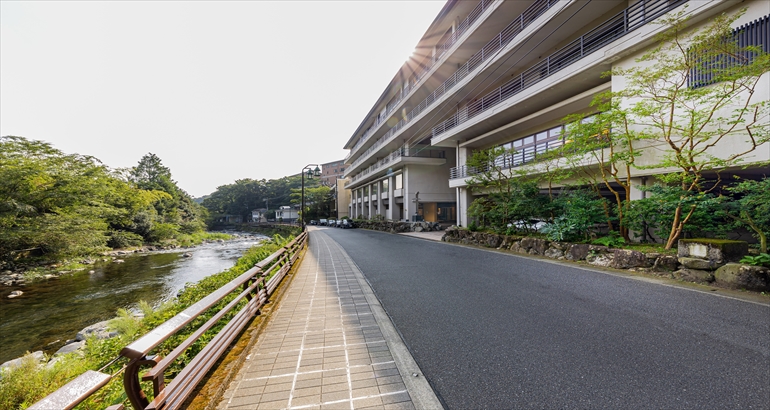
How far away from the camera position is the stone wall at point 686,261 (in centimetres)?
523

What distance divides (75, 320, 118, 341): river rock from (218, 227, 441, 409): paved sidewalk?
4964 millimetres

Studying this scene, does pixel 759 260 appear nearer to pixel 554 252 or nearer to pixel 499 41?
pixel 554 252

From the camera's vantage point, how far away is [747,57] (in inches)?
282

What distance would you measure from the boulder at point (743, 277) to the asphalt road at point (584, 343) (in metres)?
0.82

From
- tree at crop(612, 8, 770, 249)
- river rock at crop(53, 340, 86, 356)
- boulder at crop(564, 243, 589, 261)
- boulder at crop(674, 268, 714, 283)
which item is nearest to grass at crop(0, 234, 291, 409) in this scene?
river rock at crop(53, 340, 86, 356)

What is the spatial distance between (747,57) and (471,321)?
9.98 m

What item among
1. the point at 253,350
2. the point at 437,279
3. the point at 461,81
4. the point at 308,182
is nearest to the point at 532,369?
the point at 253,350

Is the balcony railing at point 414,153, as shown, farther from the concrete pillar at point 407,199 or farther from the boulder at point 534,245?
the boulder at point 534,245

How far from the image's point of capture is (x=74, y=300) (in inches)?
392

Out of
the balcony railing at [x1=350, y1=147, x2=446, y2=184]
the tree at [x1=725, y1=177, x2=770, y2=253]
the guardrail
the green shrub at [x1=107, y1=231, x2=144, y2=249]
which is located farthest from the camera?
the balcony railing at [x1=350, y1=147, x2=446, y2=184]

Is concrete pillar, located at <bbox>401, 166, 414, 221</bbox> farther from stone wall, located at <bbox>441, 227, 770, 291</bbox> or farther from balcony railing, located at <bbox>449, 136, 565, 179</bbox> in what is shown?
stone wall, located at <bbox>441, 227, 770, 291</bbox>

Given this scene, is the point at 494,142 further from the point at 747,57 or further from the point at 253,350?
the point at 253,350

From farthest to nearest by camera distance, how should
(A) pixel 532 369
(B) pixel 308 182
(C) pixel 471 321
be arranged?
(B) pixel 308 182
(C) pixel 471 321
(A) pixel 532 369

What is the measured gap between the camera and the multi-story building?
9.48 meters
